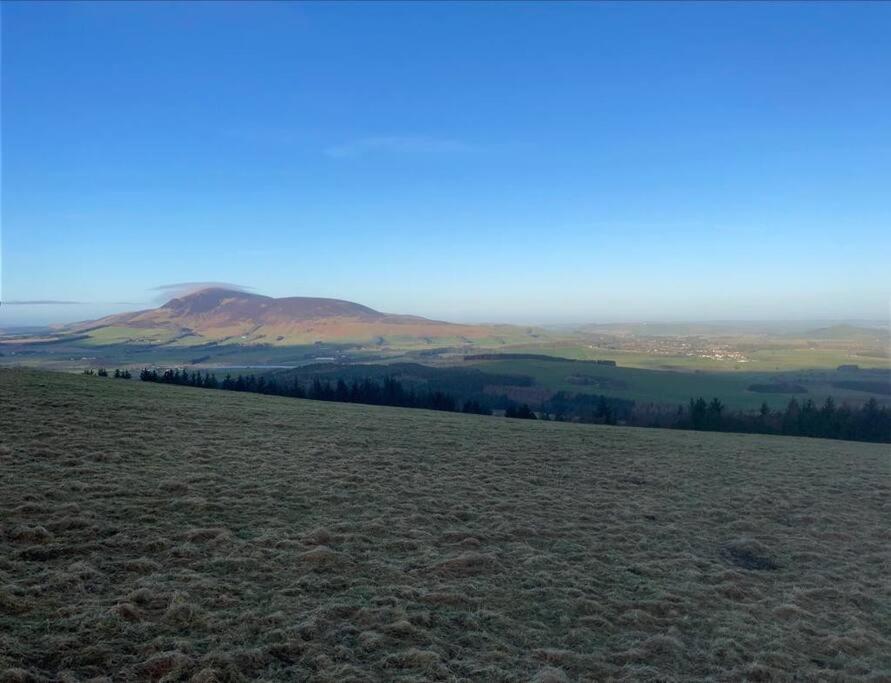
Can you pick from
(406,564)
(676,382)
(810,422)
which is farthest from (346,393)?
(676,382)

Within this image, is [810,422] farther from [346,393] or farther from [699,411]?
[346,393]

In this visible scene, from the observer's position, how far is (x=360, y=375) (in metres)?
105

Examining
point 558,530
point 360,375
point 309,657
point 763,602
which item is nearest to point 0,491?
point 309,657

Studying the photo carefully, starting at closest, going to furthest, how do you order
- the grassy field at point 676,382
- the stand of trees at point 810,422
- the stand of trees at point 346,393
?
the stand of trees at point 810,422
the stand of trees at point 346,393
the grassy field at point 676,382

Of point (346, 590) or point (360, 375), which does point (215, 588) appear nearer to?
point (346, 590)

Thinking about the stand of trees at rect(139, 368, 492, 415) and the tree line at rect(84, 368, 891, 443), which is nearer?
the tree line at rect(84, 368, 891, 443)

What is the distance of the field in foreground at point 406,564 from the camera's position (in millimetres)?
7402

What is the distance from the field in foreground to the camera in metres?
7.40

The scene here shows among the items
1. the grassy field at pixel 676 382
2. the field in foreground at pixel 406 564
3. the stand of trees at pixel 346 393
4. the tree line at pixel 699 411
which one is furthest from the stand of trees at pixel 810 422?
the field in foreground at pixel 406 564

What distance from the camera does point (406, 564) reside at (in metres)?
10.6

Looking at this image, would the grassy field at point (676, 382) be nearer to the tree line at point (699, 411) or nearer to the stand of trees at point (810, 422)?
the stand of trees at point (810, 422)

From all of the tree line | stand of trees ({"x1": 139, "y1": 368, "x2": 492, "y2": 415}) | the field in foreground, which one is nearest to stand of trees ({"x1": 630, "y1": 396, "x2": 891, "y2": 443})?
the tree line

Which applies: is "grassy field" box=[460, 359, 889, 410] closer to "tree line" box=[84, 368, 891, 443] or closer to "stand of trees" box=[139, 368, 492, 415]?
"tree line" box=[84, 368, 891, 443]

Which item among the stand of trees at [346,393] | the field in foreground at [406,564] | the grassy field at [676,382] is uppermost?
the field in foreground at [406,564]
